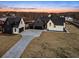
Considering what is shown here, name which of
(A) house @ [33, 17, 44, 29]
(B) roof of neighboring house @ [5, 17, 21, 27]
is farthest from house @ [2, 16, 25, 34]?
(A) house @ [33, 17, 44, 29]

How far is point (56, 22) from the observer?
116 inches

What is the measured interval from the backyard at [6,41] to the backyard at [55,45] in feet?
0.98

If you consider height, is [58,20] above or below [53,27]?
above

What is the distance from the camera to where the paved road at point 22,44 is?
2793 millimetres

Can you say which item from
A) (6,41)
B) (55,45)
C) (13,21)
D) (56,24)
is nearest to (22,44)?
(6,41)

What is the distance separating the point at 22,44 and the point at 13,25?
0.40m

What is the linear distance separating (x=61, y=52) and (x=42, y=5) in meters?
0.94

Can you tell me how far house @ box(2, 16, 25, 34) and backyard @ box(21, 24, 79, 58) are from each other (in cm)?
35

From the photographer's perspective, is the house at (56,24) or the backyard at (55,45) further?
the house at (56,24)

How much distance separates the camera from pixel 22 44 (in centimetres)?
292

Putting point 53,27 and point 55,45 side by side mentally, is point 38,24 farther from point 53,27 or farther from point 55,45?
point 55,45

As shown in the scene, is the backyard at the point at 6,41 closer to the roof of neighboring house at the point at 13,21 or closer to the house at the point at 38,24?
the roof of neighboring house at the point at 13,21

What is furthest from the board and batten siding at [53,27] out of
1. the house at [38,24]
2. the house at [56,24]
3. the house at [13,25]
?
the house at [13,25]

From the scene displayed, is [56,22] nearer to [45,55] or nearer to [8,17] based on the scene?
[45,55]
